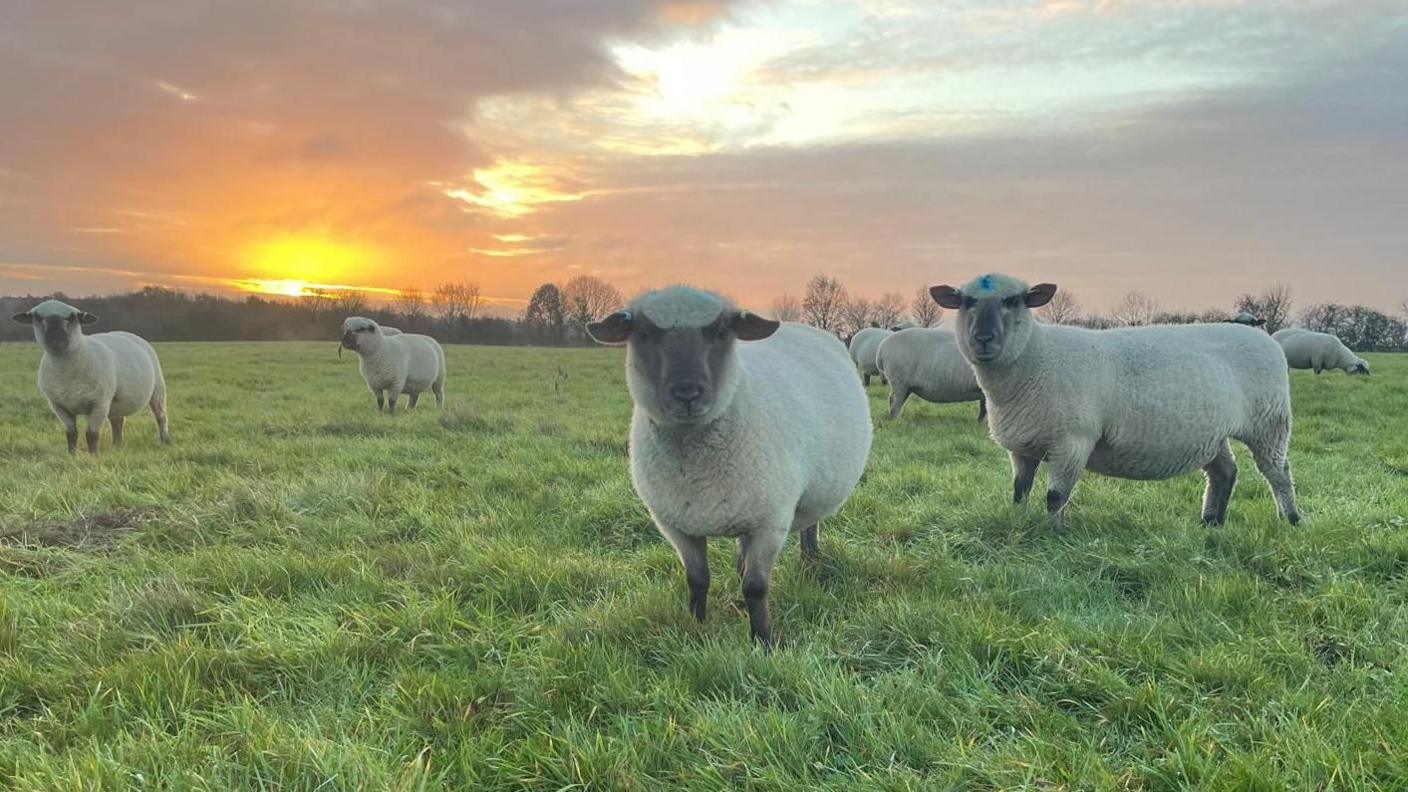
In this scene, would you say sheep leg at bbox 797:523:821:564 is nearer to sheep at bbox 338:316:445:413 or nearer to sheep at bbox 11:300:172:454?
sheep at bbox 11:300:172:454

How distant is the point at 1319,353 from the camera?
2719 centimetres

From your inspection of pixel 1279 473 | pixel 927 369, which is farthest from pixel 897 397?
pixel 1279 473

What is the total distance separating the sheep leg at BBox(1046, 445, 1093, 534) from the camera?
5.89m

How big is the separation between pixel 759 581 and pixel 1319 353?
106ft

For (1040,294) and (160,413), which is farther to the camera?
(160,413)

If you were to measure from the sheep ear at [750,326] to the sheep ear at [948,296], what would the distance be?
3.26 m

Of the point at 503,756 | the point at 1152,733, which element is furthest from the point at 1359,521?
the point at 503,756

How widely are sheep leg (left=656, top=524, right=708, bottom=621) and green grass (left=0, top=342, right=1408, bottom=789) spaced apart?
167 millimetres

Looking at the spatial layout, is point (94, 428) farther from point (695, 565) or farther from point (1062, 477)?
point (1062, 477)

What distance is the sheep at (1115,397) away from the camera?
19.9 ft

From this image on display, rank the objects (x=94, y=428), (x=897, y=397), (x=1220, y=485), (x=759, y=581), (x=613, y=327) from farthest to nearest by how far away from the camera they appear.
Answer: (x=897, y=397)
(x=94, y=428)
(x=1220, y=485)
(x=759, y=581)
(x=613, y=327)

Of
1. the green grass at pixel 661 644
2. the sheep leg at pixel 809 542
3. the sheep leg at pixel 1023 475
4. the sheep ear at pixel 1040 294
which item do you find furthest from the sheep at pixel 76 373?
the sheep ear at pixel 1040 294

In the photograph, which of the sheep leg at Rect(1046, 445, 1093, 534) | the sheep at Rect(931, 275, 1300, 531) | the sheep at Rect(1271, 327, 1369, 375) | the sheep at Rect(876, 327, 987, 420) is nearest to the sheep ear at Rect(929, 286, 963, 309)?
the sheep at Rect(931, 275, 1300, 531)

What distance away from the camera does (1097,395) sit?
20.1ft
